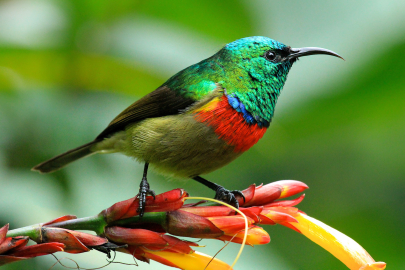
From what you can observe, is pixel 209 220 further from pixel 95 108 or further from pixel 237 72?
pixel 95 108

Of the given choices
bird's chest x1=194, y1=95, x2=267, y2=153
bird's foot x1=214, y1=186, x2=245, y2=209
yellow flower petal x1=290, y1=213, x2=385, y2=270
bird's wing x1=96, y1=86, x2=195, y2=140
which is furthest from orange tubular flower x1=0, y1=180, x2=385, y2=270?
bird's wing x1=96, y1=86, x2=195, y2=140

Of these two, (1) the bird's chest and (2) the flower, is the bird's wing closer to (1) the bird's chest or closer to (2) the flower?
(1) the bird's chest

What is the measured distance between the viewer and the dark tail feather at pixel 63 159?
2852mm

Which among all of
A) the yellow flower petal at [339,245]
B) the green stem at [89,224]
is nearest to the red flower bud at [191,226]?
the green stem at [89,224]

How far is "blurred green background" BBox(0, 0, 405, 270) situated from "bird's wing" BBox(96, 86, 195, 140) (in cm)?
50

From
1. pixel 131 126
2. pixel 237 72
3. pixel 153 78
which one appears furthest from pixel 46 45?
pixel 237 72

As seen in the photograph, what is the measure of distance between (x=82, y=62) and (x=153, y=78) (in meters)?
Result: 0.58

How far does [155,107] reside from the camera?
2812mm

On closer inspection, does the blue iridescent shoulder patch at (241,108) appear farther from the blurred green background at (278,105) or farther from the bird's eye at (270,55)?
the blurred green background at (278,105)

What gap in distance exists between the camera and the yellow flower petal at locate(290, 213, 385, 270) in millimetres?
1785

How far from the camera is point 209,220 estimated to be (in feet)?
5.81

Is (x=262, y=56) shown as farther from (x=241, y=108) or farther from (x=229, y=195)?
(x=229, y=195)

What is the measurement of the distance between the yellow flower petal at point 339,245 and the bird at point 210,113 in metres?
0.47

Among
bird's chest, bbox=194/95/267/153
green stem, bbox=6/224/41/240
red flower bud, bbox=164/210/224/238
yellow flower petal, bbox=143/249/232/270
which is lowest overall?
yellow flower petal, bbox=143/249/232/270
